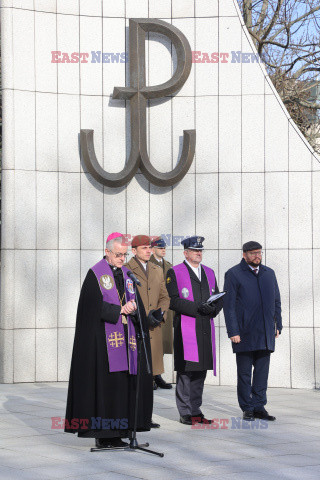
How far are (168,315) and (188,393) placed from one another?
2.74 metres

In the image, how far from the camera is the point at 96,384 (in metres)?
7.56

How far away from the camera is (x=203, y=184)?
41.7ft

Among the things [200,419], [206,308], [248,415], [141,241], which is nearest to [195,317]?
[206,308]

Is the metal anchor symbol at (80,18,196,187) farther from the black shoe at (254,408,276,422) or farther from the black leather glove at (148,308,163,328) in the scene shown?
the black leather glove at (148,308,163,328)

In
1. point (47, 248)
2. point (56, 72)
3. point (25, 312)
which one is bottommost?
point (25, 312)

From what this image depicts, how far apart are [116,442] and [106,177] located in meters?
5.53

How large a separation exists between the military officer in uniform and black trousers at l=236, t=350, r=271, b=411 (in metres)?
2.49

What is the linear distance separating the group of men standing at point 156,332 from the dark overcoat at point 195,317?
0.01m

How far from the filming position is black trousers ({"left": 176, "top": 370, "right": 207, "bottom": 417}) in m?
9.20

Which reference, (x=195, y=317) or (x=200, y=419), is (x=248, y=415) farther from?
(x=195, y=317)

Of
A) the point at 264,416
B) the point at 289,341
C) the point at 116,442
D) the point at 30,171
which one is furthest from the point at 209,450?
the point at 30,171

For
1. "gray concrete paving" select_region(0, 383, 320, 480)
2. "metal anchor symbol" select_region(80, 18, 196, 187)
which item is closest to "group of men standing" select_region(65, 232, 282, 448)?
"gray concrete paving" select_region(0, 383, 320, 480)

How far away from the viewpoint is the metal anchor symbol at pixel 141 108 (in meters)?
12.5

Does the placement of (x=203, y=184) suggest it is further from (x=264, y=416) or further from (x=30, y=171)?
(x=264, y=416)
